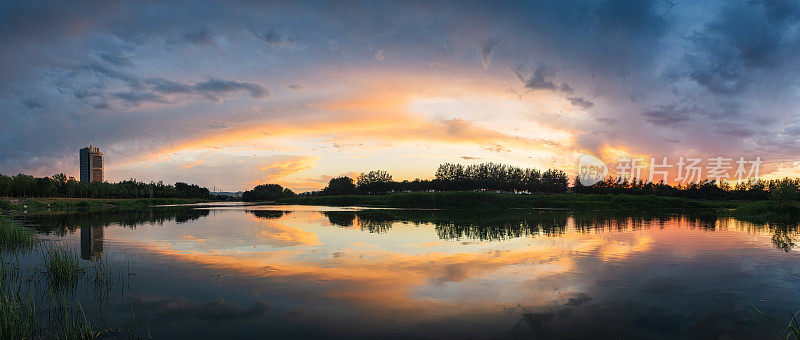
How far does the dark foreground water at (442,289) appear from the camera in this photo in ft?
29.9

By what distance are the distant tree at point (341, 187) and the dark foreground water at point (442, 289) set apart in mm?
157335

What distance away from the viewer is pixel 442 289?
12383 mm

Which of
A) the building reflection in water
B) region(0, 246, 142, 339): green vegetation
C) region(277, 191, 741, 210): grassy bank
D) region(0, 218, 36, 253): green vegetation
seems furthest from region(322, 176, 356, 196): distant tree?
region(0, 246, 142, 339): green vegetation

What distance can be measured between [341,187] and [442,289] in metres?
171

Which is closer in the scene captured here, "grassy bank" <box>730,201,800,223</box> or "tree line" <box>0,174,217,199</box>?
"grassy bank" <box>730,201,800,223</box>

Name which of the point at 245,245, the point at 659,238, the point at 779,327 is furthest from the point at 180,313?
the point at 659,238

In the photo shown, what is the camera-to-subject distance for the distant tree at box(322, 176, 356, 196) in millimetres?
179750

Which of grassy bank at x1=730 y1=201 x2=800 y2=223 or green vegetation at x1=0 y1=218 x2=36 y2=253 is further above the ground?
green vegetation at x1=0 y1=218 x2=36 y2=253

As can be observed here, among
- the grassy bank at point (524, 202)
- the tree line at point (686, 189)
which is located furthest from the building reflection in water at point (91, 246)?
the tree line at point (686, 189)

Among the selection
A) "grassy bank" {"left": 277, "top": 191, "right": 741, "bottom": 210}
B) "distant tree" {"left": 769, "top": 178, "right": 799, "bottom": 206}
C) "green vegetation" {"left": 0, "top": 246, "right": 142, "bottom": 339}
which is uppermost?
"distant tree" {"left": 769, "top": 178, "right": 799, "bottom": 206}

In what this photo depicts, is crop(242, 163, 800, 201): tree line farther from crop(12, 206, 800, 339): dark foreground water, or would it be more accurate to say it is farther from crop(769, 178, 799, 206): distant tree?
crop(12, 206, 800, 339): dark foreground water

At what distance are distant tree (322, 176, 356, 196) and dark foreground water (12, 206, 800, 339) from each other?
15734 centimetres

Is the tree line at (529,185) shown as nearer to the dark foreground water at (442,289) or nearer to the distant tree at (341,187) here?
the distant tree at (341,187)

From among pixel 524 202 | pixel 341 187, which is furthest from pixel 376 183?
pixel 524 202
